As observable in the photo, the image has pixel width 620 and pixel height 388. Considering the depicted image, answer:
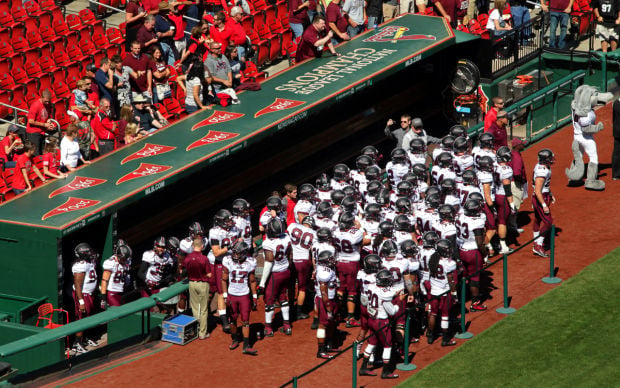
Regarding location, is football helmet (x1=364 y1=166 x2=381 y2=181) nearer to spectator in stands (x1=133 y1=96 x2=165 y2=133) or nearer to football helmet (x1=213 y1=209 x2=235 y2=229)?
football helmet (x1=213 y1=209 x2=235 y2=229)

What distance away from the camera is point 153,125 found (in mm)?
22250

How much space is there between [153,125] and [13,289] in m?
4.76

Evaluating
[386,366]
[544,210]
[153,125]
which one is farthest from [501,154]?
[153,125]

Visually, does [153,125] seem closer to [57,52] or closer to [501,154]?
[57,52]

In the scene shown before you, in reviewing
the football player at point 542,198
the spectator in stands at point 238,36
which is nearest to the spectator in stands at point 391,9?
the spectator in stands at point 238,36

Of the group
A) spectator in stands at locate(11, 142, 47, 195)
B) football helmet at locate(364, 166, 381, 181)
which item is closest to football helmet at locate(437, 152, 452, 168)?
football helmet at locate(364, 166, 381, 181)

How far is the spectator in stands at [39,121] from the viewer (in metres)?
21.5

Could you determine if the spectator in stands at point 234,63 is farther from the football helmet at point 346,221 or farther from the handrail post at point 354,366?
the handrail post at point 354,366

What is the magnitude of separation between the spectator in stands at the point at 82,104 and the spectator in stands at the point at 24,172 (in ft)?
4.68

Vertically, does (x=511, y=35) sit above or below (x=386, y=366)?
above

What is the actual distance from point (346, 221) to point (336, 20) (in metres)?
7.87

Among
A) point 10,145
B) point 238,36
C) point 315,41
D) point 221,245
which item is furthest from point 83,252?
point 315,41

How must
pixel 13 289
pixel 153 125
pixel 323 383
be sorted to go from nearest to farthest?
1. pixel 323 383
2. pixel 13 289
3. pixel 153 125

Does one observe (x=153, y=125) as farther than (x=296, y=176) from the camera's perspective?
No
